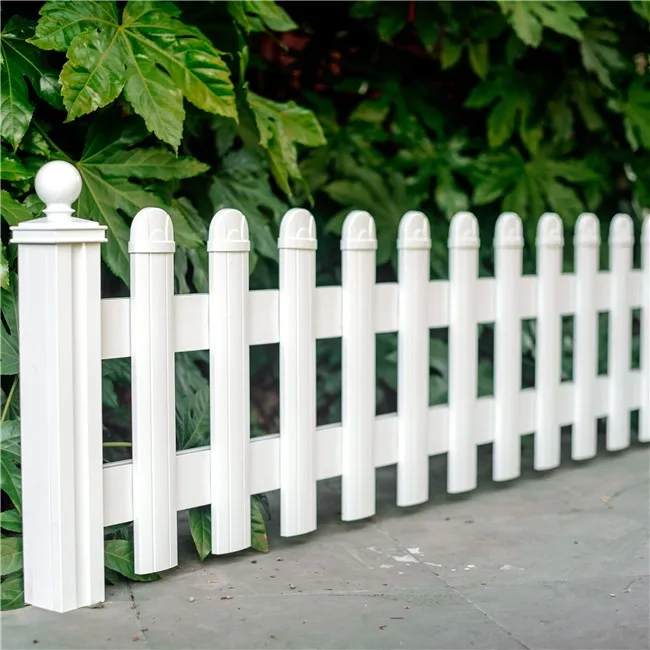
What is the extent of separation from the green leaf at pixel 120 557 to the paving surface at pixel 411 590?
45 mm

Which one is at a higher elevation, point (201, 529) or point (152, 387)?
point (152, 387)

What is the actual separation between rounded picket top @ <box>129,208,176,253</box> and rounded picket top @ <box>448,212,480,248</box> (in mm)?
1147

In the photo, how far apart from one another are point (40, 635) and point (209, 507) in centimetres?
60

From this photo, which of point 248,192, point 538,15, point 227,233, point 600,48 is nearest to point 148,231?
point 227,233

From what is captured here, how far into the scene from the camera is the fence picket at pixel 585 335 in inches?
135

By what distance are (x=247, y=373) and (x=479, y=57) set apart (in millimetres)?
1633

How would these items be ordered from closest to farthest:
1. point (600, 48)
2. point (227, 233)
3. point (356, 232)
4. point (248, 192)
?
point (227, 233), point (356, 232), point (248, 192), point (600, 48)

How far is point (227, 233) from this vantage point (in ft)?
7.48

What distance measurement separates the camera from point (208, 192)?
9.03 ft

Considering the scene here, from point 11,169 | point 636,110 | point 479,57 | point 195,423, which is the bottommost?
point 195,423

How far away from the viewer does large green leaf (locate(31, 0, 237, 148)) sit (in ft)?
6.64

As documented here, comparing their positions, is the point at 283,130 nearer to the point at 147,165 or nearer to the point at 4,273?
the point at 147,165

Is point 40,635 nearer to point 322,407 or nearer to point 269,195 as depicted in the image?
point 269,195

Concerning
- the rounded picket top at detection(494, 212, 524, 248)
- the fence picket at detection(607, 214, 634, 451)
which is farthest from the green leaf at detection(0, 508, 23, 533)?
the fence picket at detection(607, 214, 634, 451)
